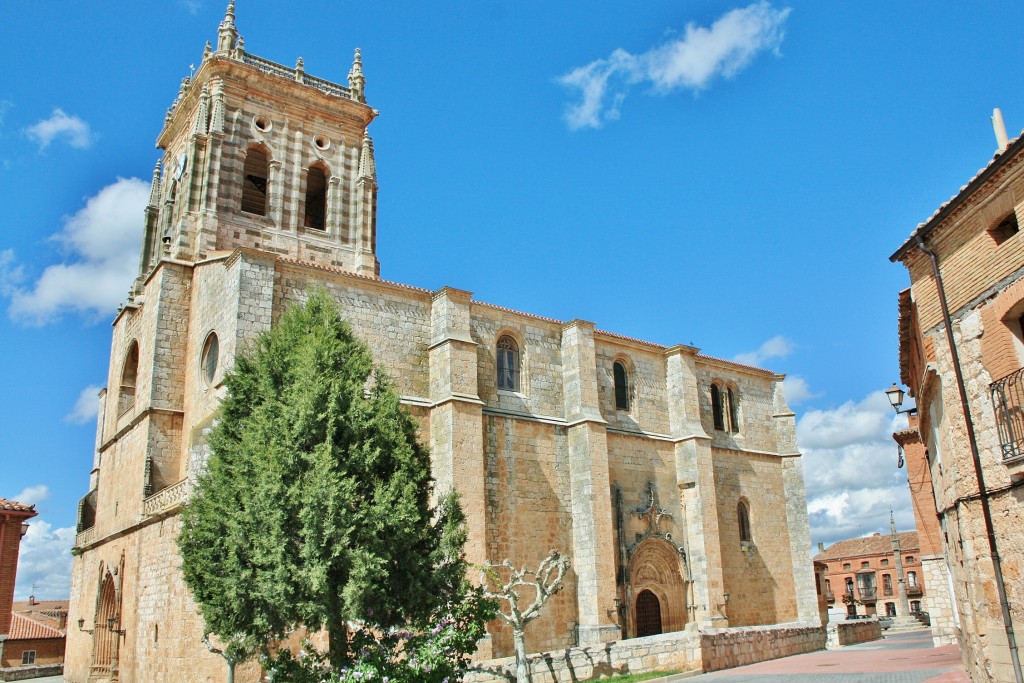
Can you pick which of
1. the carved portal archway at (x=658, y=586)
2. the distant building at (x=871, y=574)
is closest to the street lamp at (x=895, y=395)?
the carved portal archway at (x=658, y=586)

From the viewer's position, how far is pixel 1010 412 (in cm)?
878

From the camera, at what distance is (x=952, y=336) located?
383 inches

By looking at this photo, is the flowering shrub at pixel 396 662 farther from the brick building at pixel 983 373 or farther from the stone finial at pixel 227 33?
the stone finial at pixel 227 33

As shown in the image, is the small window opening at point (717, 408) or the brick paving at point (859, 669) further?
the small window opening at point (717, 408)

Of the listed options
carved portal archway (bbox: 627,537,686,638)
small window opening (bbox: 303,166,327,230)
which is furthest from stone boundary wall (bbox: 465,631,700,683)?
small window opening (bbox: 303,166,327,230)

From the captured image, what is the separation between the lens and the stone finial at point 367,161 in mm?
26312

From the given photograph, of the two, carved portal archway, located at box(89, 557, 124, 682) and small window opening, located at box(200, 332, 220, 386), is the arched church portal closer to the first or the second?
carved portal archway, located at box(89, 557, 124, 682)

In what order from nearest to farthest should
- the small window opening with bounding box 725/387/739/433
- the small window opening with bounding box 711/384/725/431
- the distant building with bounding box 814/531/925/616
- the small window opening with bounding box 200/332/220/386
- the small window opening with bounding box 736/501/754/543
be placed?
1. the small window opening with bounding box 200/332/220/386
2. the small window opening with bounding box 736/501/754/543
3. the small window opening with bounding box 711/384/725/431
4. the small window opening with bounding box 725/387/739/433
5. the distant building with bounding box 814/531/925/616

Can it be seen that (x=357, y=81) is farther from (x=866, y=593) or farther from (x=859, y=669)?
(x=866, y=593)

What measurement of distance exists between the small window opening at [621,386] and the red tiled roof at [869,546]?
45.0 meters

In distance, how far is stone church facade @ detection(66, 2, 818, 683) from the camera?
1894 centimetres

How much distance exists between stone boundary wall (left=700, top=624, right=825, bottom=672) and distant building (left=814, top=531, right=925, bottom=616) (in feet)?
130

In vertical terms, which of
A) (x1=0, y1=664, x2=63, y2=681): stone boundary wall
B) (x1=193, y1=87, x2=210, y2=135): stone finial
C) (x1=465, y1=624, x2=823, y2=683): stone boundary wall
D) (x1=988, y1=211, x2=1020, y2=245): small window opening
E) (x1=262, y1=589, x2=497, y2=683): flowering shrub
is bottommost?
(x1=0, y1=664, x2=63, y2=681): stone boundary wall

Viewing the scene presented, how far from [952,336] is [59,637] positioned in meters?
38.6
